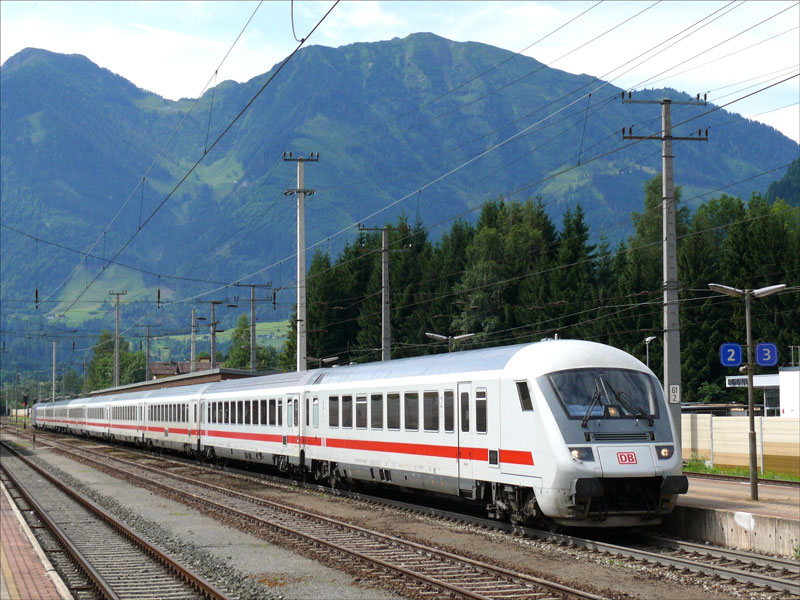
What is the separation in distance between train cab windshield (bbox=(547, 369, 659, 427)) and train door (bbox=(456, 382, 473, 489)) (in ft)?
9.39

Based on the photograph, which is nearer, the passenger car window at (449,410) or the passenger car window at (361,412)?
the passenger car window at (449,410)

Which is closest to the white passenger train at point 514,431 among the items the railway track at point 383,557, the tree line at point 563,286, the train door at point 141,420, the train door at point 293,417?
the train door at point 293,417

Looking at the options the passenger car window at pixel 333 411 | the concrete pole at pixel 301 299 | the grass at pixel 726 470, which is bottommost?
the grass at pixel 726 470

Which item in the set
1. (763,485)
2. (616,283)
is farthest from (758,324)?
(763,485)

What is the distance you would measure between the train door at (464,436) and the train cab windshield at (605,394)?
2.86m

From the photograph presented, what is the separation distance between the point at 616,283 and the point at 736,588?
68.9 m

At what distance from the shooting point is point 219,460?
44938mm

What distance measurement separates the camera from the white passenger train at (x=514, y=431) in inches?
672

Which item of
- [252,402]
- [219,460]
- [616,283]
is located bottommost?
[219,460]

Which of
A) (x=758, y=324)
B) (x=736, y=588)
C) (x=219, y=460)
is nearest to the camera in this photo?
(x=736, y=588)

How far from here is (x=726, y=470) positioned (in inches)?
1324

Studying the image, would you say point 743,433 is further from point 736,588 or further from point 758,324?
point 758,324

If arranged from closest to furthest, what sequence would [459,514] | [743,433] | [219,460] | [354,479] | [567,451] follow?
[567,451] < [459,514] < [354,479] < [743,433] < [219,460]

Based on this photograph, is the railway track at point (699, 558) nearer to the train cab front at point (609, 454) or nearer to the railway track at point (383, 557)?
→ the train cab front at point (609, 454)
